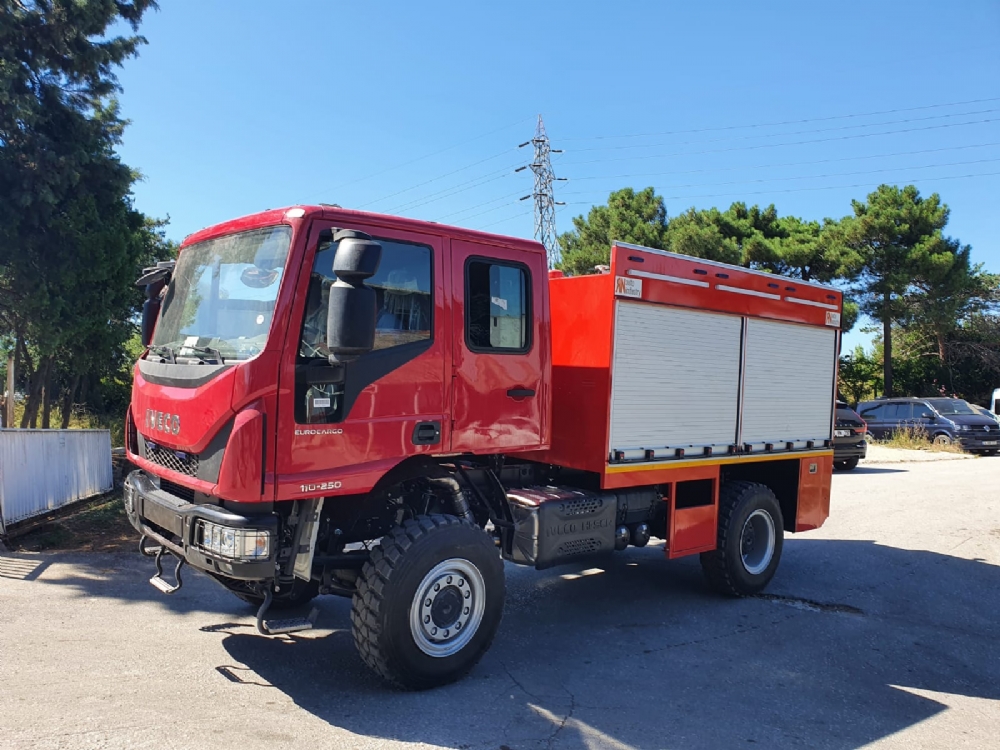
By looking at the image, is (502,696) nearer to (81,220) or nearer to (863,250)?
(81,220)

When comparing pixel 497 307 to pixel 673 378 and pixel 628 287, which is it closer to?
pixel 628 287

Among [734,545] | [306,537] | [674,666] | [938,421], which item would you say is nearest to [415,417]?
[306,537]

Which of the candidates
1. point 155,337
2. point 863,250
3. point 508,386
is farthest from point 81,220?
point 863,250

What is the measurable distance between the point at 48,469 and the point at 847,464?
15855mm

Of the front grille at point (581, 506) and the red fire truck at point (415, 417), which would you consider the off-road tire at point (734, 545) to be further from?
the front grille at point (581, 506)

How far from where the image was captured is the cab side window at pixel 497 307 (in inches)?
191

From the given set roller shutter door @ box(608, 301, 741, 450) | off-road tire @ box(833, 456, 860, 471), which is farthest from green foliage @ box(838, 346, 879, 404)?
roller shutter door @ box(608, 301, 741, 450)

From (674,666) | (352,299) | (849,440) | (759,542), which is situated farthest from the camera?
(849,440)

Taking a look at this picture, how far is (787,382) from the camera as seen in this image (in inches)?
284

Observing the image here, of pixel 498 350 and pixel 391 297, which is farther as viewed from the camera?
pixel 498 350

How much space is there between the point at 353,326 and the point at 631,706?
9.05ft

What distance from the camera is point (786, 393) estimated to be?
23.7 ft

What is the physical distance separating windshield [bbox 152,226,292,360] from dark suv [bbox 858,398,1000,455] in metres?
21.6

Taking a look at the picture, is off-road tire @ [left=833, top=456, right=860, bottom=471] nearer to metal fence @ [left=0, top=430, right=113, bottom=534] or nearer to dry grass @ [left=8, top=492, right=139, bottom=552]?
dry grass @ [left=8, top=492, right=139, bottom=552]
